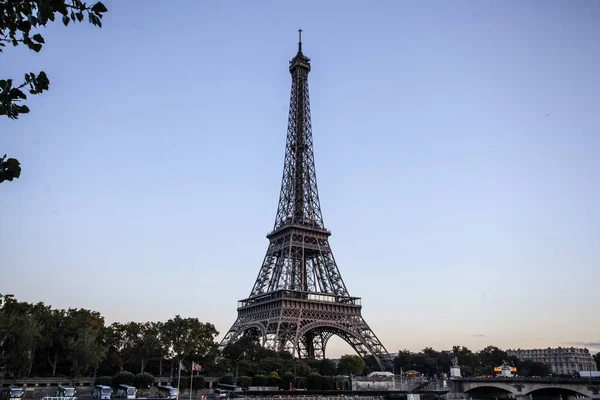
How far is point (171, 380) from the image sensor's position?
71.9m

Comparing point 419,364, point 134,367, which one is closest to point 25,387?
point 134,367

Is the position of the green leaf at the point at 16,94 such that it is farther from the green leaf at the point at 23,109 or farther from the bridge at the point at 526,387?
the bridge at the point at 526,387

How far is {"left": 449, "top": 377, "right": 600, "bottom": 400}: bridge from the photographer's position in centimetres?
7275

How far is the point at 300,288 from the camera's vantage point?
97.7 m

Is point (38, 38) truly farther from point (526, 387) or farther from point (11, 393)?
point (526, 387)

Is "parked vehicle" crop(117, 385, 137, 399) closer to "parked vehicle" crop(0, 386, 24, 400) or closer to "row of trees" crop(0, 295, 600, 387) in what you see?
"row of trees" crop(0, 295, 600, 387)

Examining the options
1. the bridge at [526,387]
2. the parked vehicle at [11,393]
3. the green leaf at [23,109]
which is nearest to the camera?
the green leaf at [23,109]

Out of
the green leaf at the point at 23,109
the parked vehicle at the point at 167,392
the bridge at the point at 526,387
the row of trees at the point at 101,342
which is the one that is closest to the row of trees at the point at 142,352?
the row of trees at the point at 101,342

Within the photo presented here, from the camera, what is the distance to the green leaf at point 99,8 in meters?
6.61

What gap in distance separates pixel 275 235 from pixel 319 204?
12.1m

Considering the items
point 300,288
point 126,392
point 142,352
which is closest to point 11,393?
point 126,392

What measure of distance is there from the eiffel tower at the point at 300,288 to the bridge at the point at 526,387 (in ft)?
50.0

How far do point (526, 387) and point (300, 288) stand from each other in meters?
43.9

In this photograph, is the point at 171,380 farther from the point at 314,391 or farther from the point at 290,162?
the point at 290,162
